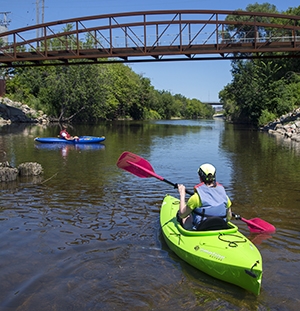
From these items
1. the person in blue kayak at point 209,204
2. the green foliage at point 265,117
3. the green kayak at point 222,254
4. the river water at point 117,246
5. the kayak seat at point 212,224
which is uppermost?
the green foliage at point 265,117

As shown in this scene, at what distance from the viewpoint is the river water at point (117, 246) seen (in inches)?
192

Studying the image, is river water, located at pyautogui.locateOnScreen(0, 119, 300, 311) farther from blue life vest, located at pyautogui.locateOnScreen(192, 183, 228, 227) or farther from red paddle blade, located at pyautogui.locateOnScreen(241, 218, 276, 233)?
blue life vest, located at pyautogui.locateOnScreen(192, 183, 228, 227)

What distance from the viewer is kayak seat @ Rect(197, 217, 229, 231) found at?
574 cm

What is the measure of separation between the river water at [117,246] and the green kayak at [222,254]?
17 centimetres

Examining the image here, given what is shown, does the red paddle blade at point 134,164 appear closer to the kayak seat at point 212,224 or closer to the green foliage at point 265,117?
the kayak seat at point 212,224

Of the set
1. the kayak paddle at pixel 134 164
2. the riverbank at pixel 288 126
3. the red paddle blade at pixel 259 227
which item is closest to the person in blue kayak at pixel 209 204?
the red paddle blade at pixel 259 227

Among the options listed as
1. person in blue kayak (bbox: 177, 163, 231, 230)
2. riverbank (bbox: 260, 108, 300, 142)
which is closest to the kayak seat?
person in blue kayak (bbox: 177, 163, 231, 230)

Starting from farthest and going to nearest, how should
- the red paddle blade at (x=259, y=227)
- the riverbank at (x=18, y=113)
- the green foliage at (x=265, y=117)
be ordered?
1. the riverbank at (x=18, y=113)
2. the green foliage at (x=265, y=117)
3. the red paddle blade at (x=259, y=227)

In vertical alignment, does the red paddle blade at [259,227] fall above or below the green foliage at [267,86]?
below

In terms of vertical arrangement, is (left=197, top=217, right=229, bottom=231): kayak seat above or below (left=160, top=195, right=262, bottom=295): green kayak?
above

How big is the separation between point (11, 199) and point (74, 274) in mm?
4805

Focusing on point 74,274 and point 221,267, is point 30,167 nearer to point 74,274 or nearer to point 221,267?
point 74,274

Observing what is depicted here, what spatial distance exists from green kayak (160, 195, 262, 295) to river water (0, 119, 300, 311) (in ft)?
0.54

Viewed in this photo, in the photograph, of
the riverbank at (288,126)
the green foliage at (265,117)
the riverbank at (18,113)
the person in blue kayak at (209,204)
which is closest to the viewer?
the person in blue kayak at (209,204)
